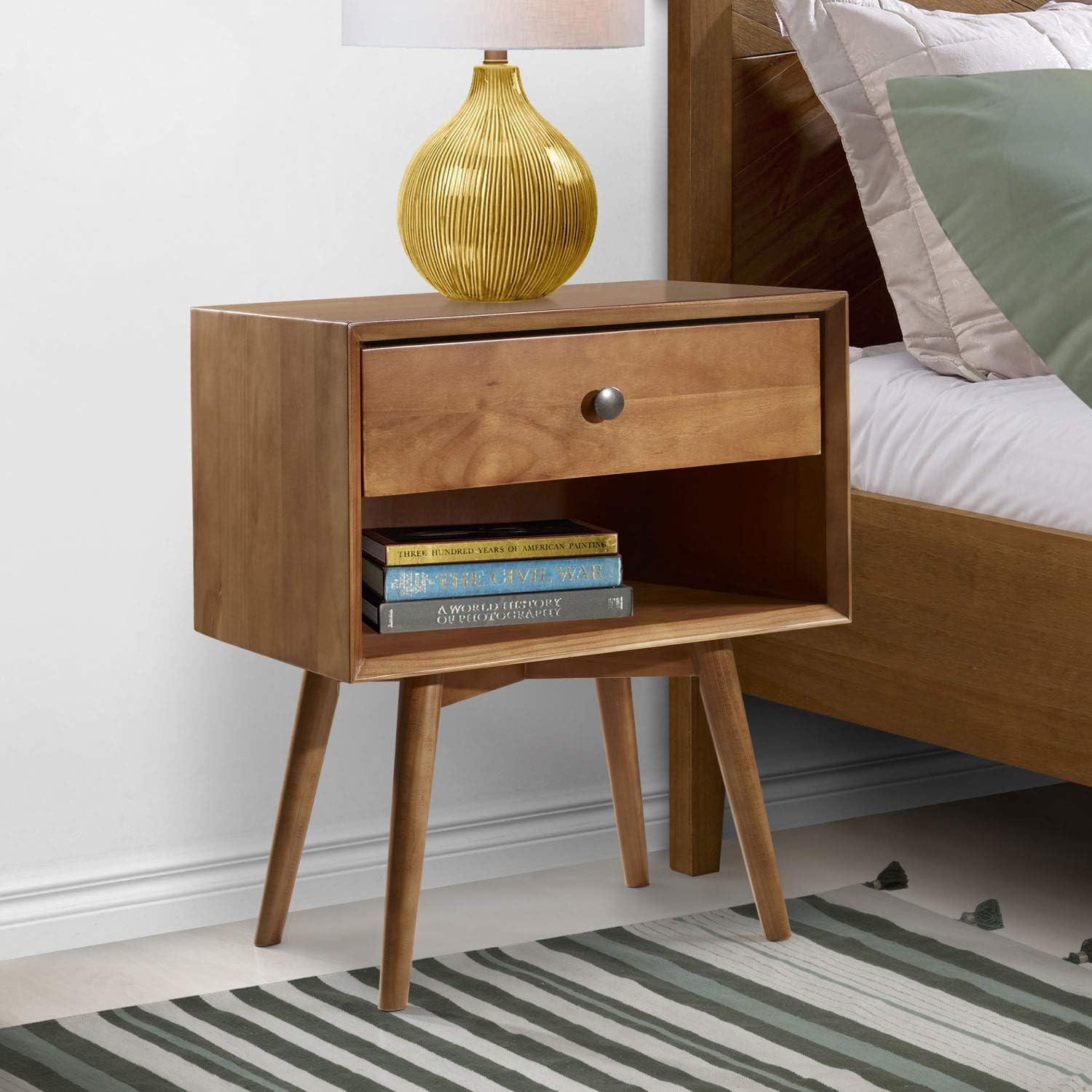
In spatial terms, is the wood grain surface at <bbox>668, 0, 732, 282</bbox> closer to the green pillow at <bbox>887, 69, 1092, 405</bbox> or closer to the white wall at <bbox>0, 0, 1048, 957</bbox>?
the white wall at <bbox>0, 0, 1048, 957</bbox>

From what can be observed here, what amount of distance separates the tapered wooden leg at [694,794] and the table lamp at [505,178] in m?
0.60

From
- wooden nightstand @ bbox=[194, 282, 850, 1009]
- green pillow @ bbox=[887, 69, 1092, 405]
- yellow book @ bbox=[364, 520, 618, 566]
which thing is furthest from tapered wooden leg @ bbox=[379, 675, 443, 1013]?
green pillow @ bbox=[887, 69, 1092, 405]

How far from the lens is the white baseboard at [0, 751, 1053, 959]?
1711mm

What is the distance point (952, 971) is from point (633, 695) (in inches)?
21.0

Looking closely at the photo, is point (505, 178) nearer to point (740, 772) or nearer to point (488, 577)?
point (488, 577)

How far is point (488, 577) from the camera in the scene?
148 centimetres

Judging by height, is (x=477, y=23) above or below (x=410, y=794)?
above

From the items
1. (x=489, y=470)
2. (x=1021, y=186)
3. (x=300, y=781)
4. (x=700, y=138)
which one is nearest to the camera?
(x=489, y=470)

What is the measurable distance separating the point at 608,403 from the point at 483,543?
0.56 ft

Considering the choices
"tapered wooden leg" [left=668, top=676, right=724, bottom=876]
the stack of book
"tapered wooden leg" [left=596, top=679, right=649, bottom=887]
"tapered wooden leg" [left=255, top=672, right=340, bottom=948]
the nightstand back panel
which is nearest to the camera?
the nightstand back panel

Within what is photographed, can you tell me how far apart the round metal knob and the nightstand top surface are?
0.07 metres

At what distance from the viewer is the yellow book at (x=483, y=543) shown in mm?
1458

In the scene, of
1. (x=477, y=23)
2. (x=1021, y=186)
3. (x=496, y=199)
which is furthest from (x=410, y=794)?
(x=1021, y=186)

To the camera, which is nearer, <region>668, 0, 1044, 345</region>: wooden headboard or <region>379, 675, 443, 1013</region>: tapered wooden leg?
<region>379, 675, 443, 1013</region>: tapered wooden leg
